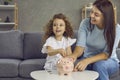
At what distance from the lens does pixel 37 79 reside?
1.53 meters

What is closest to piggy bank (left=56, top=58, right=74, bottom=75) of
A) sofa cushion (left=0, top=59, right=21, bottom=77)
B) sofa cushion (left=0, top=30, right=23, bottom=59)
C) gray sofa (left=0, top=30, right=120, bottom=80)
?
sofa cushion (left=0, top=59, right=21, bottom=77)

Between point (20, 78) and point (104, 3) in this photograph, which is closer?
point (104, 3)

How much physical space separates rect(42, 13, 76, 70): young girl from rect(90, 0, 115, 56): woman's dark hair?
390 millimetres

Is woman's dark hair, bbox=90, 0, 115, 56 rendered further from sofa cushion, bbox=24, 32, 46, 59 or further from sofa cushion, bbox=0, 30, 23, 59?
sofa cushion, bbox=0, 30, 23, 59

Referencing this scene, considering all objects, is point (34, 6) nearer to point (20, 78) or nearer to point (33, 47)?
point (33, 47)

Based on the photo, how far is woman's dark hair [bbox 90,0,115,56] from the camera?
1.89 m

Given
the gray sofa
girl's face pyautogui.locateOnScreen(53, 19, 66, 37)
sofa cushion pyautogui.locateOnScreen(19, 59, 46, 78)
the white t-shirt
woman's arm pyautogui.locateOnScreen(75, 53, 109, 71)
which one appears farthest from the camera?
the gray sofa

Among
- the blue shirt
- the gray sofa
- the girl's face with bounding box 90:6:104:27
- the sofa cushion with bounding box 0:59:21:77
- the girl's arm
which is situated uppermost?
the girl's face with bounding box 90:6:104:27

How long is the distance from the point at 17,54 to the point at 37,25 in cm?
258

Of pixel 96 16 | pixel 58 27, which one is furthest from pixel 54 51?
pixel 96 16

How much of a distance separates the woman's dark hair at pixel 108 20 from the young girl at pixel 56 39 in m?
0.39

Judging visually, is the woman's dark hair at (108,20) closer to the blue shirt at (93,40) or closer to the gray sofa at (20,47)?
the blue shirt at (93,40)

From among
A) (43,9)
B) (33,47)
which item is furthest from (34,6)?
(33,47)

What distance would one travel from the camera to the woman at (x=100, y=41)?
180cm
